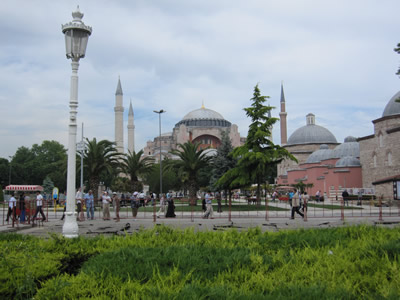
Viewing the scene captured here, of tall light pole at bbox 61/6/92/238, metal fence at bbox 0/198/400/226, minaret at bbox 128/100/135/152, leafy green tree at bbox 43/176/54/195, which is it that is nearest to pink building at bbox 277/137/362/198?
metal fence at bbox 0/198/400/226

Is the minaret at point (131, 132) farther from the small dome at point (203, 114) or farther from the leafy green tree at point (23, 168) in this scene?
the leafy green tree at point (23, 168)

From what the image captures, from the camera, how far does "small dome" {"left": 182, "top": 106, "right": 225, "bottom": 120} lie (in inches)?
3568

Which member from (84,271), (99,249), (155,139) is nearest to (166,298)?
(84,271)

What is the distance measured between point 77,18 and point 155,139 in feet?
271

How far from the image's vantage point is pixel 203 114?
299ft

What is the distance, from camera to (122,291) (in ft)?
10.3

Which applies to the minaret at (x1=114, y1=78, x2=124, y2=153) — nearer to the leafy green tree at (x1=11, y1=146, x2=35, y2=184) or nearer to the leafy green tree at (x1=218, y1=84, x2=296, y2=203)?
the leafy green tree at (x1=11, y1=146, x2=35, y2=184)

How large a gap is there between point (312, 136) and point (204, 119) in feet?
107

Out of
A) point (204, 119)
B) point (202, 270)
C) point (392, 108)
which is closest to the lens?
point (202, 270)

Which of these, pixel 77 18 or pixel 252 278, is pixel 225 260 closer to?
pixel 252 278

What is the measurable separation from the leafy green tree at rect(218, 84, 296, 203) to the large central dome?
6186cm

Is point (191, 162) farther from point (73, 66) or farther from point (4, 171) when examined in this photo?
point (4, 171)

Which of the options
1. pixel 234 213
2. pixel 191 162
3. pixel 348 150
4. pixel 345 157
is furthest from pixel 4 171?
pixel 234 213

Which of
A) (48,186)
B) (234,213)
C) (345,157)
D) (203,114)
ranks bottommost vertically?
(234,213)
